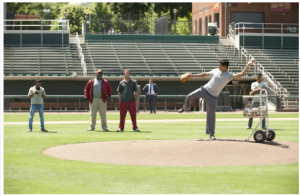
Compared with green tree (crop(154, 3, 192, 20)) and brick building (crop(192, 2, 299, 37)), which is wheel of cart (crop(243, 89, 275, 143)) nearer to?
brick building (crop(192, 2, 299, 37))

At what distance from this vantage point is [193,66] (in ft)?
148

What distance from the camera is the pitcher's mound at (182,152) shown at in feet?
38.8

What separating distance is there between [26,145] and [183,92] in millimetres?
29888

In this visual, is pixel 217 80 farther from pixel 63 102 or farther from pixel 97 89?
pixel 63 102

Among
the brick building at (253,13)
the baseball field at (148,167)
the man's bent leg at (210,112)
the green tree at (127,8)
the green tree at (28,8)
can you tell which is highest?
the green tree at (28,8)

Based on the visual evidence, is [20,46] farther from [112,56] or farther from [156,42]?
[156,42]

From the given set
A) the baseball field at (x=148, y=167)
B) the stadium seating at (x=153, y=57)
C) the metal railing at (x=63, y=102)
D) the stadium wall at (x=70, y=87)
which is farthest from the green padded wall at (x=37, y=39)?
the baseball field at (x=148, y=167)

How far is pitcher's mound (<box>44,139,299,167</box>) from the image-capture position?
11820 mm

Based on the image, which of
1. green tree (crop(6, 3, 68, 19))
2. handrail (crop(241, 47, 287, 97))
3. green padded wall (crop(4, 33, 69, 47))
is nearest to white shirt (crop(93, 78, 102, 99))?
handrail (crop(241, 47, 287, 97))

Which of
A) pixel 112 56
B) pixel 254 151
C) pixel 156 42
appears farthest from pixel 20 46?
pixel 254 151

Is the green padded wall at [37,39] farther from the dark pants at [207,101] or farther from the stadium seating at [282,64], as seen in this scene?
the dark pants at [207,101]

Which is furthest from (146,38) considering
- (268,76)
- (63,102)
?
(63,102)

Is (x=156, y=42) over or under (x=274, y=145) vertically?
over

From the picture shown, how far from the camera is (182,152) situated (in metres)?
13.0
